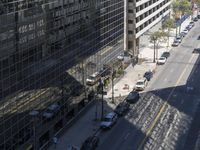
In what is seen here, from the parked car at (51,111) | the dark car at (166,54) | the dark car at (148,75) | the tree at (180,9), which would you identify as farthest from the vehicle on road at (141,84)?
the tree at (180,9)

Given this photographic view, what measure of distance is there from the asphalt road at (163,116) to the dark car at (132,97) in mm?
793

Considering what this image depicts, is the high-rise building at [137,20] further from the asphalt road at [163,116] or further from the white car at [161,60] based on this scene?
the asphalt road at [163,116]

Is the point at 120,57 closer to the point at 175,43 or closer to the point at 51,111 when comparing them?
the point at 175,43

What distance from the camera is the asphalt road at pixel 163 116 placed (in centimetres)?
6344

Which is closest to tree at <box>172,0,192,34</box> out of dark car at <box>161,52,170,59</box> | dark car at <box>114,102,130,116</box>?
dark car at <box>161,52,170,59</box>

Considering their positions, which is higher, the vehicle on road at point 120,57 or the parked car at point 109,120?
the vehicle on road at point 120,57

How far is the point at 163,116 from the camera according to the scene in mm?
73312

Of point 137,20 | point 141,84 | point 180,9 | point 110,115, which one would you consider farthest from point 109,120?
point 180,9

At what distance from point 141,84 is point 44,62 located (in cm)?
2899

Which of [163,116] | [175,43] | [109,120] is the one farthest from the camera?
[175,43]

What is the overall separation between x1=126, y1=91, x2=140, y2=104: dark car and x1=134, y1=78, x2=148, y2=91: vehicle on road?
3.44 meters

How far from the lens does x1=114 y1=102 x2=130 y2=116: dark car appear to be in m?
72.8

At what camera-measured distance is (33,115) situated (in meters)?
59.8

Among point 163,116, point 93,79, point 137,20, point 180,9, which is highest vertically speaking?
point 137,20
